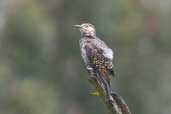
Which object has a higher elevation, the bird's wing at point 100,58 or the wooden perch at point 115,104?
the wooden perch at point 115,104

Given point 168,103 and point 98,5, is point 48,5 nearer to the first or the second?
point 98,5

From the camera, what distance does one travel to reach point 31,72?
22.0 m

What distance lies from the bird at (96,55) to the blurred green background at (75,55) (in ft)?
43.5

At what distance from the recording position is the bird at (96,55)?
657cm

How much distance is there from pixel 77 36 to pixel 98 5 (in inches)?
36.6

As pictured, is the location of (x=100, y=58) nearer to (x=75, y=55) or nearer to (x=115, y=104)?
(x=115, y=104)

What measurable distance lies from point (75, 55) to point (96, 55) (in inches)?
623

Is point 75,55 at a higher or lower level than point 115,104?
lower

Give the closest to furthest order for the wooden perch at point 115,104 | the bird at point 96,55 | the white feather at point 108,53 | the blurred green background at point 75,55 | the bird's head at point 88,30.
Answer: the wooden perch at point 115,104 → the bird at point 96,55 → the white feather at point 108,53 → the bird's head at point 88,30 → the blurred green background at point 75,55

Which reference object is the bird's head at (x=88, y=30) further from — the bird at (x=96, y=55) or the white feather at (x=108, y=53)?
the white feather at (x=108, y=53)

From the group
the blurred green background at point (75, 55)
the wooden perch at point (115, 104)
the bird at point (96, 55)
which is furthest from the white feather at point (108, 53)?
the blurred green background at point (75, 55)

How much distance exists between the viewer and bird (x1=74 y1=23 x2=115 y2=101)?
21.6 ft

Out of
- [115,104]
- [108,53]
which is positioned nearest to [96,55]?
[108,53]

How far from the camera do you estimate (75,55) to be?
23062mm
